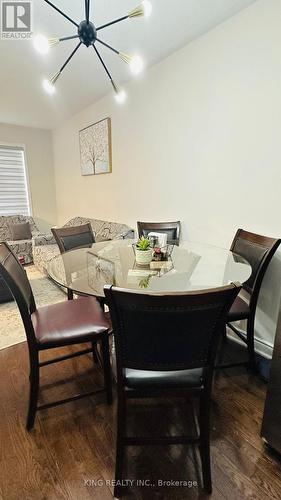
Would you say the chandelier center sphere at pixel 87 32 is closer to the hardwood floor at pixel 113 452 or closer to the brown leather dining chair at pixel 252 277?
the brown leather dining chair at pixel 252 277

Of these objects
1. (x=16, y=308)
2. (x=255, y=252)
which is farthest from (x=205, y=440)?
(x=16, y=308)

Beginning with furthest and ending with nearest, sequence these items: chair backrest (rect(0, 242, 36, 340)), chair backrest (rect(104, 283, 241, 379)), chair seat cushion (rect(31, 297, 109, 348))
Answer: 1. chair seat cushion (rect(31, 297, 109, 348))
2. chair backrest (rect(0, 242, 36, 340))
3. chair backrest (rect(104, 283, 241, 379))

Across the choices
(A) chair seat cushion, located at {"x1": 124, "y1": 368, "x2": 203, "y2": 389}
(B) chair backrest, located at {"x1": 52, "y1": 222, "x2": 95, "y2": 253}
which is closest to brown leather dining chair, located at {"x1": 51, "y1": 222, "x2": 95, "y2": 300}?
(B) chair backrest, located at {"x1": 52, "y1": 222, "x2": 95, "y2": 253}

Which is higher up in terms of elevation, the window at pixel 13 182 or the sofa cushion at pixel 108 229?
the window at pixel 13 182

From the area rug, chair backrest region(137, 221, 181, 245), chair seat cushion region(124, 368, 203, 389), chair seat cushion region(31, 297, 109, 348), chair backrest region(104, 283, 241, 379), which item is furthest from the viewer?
chair backrest region(137, 221, 181, 245)

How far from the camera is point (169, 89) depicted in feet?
8.39

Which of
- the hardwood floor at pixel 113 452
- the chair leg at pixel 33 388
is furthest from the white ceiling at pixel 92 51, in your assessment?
the hardwood floor at pixel 113 452

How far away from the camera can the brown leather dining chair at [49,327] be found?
4.35 ft

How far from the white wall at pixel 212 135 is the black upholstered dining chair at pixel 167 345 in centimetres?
119

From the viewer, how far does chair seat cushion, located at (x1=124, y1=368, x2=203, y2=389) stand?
104 cm

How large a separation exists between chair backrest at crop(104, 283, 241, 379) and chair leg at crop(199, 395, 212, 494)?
0.18 metres

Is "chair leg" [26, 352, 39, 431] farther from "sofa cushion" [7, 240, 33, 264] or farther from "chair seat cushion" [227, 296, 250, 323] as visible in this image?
"sofa cushion" [7, 240, 33, 264]

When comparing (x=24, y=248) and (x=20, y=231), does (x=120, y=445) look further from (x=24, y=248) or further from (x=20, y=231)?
(x=20, y=231)

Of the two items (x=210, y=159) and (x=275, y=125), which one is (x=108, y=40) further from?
(x=275, y=125)
